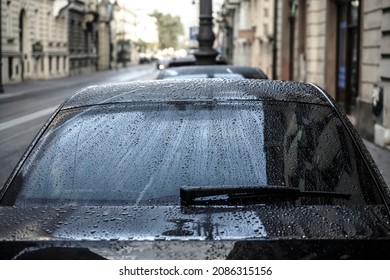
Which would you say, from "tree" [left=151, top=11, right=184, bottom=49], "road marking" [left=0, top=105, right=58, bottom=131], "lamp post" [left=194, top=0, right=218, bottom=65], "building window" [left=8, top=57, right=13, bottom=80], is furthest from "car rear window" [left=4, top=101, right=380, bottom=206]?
"tree" [left=151, top=11, right=184, bottom=49]

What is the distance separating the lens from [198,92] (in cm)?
387

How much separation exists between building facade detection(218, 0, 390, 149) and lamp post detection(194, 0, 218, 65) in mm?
3484

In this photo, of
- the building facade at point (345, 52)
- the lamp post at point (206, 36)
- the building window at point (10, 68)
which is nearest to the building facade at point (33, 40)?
the building window at point (10, 68)

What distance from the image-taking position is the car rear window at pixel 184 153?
330cm

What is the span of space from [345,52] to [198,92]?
59.8 feet

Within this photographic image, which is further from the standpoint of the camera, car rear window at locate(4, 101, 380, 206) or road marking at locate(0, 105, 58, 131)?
road marking at locate(0, 105, 58, 131)

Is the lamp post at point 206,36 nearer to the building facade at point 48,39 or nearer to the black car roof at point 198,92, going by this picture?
the black car roof at point 198,92

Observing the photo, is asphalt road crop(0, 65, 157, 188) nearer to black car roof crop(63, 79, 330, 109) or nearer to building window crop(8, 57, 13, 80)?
building window crop(8, 57, 13, 80)

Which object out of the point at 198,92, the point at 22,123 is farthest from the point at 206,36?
the point at 198,92

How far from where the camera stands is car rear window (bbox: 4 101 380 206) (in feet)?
10.8

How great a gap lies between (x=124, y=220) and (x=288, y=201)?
0.67 meters

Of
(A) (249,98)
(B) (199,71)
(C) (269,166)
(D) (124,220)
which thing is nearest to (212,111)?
(A) (249,98)
